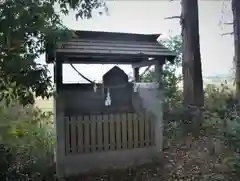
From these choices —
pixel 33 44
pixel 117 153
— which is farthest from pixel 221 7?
pixel 33 44

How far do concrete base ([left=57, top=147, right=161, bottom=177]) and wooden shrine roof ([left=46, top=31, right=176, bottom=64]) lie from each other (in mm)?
1780

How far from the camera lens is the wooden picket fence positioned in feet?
15.6

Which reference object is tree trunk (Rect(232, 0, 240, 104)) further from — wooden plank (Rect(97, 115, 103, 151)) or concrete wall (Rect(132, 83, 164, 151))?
wooden plank (Rect(97, 115, 103, 151))

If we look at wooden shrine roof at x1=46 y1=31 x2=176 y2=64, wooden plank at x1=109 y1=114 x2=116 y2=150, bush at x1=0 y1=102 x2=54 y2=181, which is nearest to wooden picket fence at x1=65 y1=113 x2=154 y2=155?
wooden plank at x1=109 y1=114 x2=116 y2=150

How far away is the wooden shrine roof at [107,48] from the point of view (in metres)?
4.64

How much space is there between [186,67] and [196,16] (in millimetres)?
1437

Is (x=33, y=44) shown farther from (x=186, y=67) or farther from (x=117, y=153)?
(x=186, y=67)

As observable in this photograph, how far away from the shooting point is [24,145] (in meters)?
5.35

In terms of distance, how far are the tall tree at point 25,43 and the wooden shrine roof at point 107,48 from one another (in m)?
1.25

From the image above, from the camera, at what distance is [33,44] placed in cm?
323

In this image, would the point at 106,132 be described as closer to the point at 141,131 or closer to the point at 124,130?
the point at 124,130

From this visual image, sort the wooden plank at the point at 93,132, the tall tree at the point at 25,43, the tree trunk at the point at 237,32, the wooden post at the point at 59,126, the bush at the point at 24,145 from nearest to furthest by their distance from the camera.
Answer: the tall tree at the point at 25,43 → the bush at the point at 24,145 → the wooden post at the point at 59,126 → the wooden plank at the point at 93,132 → the tree trunk at the point at 237,32

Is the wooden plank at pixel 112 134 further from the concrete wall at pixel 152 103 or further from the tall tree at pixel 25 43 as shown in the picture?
the tall tree at pixel 25 43

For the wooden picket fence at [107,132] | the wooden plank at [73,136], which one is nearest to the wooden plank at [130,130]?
the wooden picket fence at [107,132]
